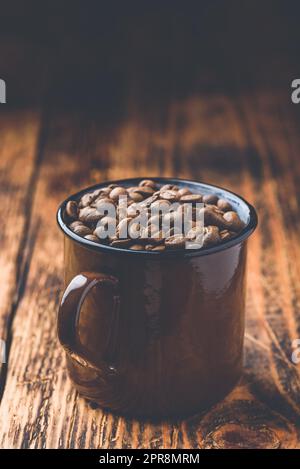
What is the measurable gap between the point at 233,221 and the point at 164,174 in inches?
25.4

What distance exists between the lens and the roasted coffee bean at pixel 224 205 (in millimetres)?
766

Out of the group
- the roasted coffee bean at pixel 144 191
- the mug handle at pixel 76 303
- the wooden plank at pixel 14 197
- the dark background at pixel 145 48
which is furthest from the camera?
the dark background at pixel 145 48

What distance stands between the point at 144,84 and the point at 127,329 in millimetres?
1187

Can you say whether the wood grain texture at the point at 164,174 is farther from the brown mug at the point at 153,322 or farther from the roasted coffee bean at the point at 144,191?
the roasted coffee bean at the point at 144,191

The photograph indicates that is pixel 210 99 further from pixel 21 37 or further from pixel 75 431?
pixel 75 431

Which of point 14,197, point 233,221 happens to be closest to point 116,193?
point 233,221

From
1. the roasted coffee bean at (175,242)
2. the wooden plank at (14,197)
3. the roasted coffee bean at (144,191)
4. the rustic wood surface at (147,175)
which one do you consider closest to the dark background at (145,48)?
the rustic wood surface at (147,175)

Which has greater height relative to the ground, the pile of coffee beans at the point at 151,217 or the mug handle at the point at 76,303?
the pile of coffee beans at the point at 151,217

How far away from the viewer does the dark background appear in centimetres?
177

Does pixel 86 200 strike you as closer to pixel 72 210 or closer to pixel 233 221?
pixel 72 210

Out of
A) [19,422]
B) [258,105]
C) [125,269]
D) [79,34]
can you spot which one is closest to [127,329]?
[125,269]

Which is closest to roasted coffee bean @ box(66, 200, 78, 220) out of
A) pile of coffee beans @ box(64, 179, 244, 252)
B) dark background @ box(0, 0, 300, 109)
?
pile of coffee beans @ box(64, 179, 244, 252)

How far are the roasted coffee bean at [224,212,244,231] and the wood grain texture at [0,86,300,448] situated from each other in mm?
192

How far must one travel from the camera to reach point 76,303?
2.21 ft
